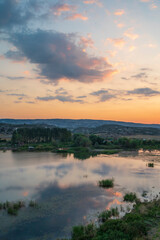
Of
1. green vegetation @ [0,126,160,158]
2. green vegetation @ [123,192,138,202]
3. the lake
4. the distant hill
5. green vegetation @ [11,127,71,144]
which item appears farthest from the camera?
the distant hill

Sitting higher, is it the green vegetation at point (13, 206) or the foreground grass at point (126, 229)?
the foreground grass at point (126, 229)

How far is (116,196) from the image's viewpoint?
60.9ft

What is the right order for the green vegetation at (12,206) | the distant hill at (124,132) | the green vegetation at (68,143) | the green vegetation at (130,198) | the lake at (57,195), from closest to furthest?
the lake at (57,195) < the green vegetation at (12,206) < the green vegetation at (130,198) < the green vegetation at (68,143) < the distant hill at (124,132)

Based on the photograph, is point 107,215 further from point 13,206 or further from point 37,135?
point 37,135

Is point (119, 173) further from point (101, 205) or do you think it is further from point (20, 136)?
point (20, 136)

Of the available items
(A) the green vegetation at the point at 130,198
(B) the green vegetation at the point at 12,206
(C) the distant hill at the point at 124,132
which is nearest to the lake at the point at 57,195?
(B) the green vegetation at the point at 12,206

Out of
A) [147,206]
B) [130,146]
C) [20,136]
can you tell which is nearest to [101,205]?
[147,206]

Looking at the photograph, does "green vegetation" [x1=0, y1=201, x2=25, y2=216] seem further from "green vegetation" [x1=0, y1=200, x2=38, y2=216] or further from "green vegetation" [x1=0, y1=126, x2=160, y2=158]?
"green vegetation" [x1=0, y1=126, x2=160, y2=158]

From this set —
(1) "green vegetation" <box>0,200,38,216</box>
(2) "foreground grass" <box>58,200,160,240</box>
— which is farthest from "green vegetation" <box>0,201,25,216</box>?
(2) "foreground grass" <box>58,200,160,240</box>

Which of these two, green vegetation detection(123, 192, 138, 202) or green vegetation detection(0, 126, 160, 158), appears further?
green vegetation detection(0, 126, 160, 158)

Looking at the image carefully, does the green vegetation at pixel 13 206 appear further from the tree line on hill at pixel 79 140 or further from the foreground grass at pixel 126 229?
the tree line on hill at pixel 79 140

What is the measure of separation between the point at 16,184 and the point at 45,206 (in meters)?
8.13

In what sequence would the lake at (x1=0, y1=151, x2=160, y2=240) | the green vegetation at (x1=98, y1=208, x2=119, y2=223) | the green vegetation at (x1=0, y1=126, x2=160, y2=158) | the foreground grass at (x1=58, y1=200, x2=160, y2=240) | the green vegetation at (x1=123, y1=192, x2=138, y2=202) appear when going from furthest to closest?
1. the green vegetation at (x1=0, y1=126, x2=160, y2=158)
2. the green vegetation at (x1=123, y1=192, x2=138, y2=202)
3. the green vegetation at (x1=98, y1=208, x2=119, y2=223)
4. the lake at (x1=0, y1=151, x2=160, y2=240)
5. the foreground grass at (x1=58, y1=200, x2=160, y2=240)

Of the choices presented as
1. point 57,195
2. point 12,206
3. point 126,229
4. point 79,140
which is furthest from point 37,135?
point 126,229
